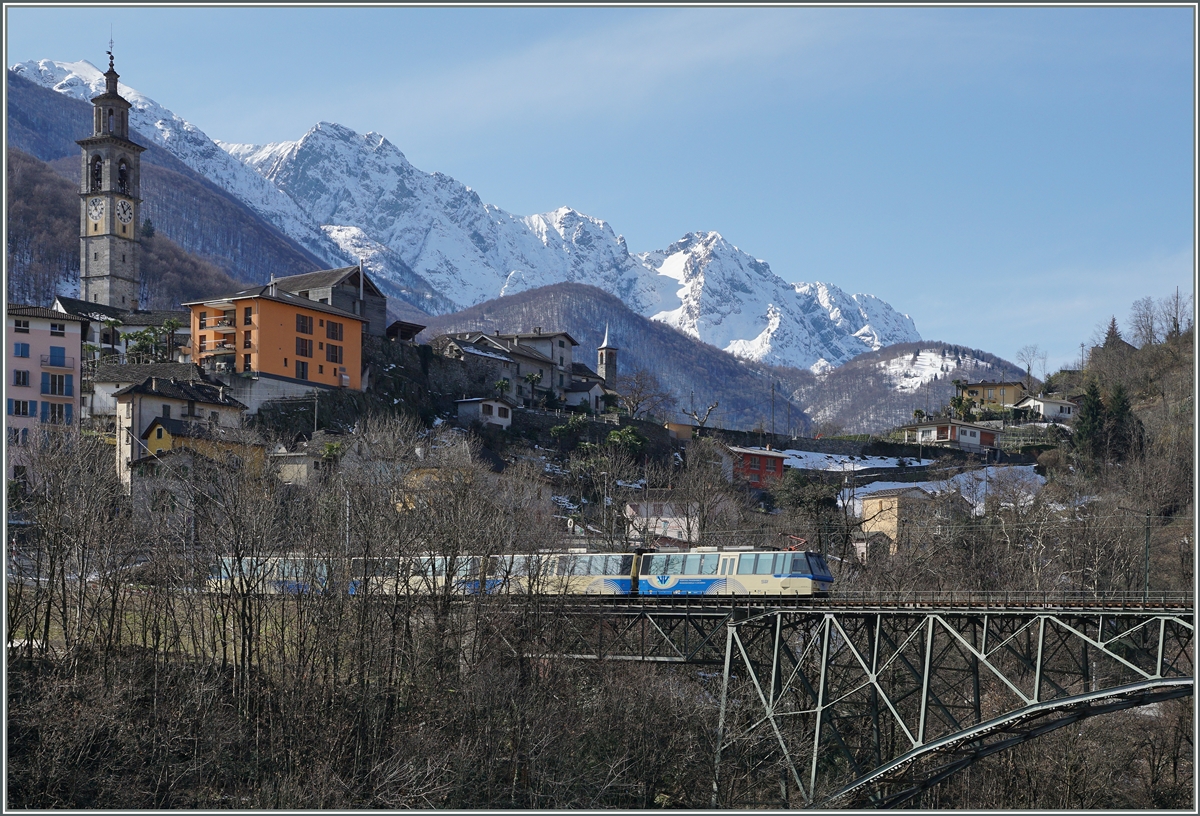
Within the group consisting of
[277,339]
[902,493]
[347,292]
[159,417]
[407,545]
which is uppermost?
[347,292]

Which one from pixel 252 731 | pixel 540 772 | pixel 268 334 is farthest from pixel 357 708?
pixel 268 334

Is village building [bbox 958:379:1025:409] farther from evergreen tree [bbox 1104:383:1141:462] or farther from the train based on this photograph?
the train

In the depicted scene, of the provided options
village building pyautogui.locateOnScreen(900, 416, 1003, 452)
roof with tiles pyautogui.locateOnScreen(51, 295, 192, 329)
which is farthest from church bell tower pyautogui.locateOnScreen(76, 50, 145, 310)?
village building pyautogui.locateOnScreen(900, 416, 1003, 452)

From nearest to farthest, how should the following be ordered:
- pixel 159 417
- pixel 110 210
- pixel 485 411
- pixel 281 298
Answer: pixel 159 417 < pixel 281 298 < pixel 485 411 < pixel 110 210

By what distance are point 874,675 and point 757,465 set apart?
7114 centimetres

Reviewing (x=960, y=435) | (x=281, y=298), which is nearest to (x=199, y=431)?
(x=281, y=298)

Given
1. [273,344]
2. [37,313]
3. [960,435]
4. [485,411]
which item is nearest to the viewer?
[37,313]

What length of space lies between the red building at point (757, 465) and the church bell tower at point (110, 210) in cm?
5567

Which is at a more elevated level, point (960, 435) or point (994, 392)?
point (994, 392)

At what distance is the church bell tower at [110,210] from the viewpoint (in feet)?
399

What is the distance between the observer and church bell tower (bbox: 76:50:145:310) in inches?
4793

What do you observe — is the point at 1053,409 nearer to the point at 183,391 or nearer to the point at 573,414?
the point at 573,414

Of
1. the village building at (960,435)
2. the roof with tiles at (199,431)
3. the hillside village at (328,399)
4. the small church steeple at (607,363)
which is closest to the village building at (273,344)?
the hillside village at (328,399)

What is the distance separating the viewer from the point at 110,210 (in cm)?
12188
